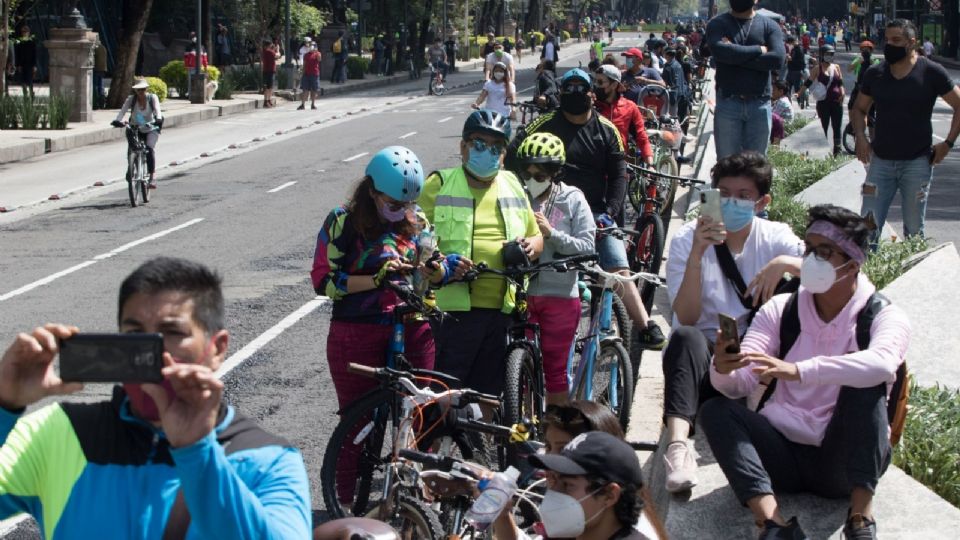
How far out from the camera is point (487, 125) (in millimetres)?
7426

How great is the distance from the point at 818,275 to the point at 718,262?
130 cm

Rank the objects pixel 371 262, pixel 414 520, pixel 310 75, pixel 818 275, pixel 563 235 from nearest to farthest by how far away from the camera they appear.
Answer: pixel 414 520
pixel 818 275
pixel 371 262
pixel 563 235
pixel 310 75

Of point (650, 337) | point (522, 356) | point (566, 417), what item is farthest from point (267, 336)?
point (566, 417)

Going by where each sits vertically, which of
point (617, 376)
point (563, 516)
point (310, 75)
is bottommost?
point (310, 75)

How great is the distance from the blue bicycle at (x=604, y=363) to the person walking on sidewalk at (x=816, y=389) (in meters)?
1.92

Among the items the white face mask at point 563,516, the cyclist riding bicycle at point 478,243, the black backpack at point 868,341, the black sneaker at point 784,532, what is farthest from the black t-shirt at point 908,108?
the white face mask at point 563,516

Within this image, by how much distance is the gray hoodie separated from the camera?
785cm

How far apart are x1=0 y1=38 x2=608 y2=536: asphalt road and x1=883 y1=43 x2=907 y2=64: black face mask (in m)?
4.19

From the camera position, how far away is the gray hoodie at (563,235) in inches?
309

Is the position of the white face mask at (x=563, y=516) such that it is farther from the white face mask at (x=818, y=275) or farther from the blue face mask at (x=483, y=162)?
the blue face mask at (x=483, y=162)

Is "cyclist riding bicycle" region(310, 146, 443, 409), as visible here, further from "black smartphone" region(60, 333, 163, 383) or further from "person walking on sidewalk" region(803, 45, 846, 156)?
"person walking on sidewalk" region(803, 45, 846, 156)

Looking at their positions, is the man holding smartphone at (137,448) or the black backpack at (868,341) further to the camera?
the black backpack at (868,341)

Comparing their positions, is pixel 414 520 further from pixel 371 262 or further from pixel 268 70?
pixel 268 70

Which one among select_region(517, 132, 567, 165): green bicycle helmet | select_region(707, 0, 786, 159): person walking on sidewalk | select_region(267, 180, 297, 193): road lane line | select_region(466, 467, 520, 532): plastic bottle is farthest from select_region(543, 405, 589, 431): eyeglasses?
select_region(267, 180, 297, 193): road lane line
